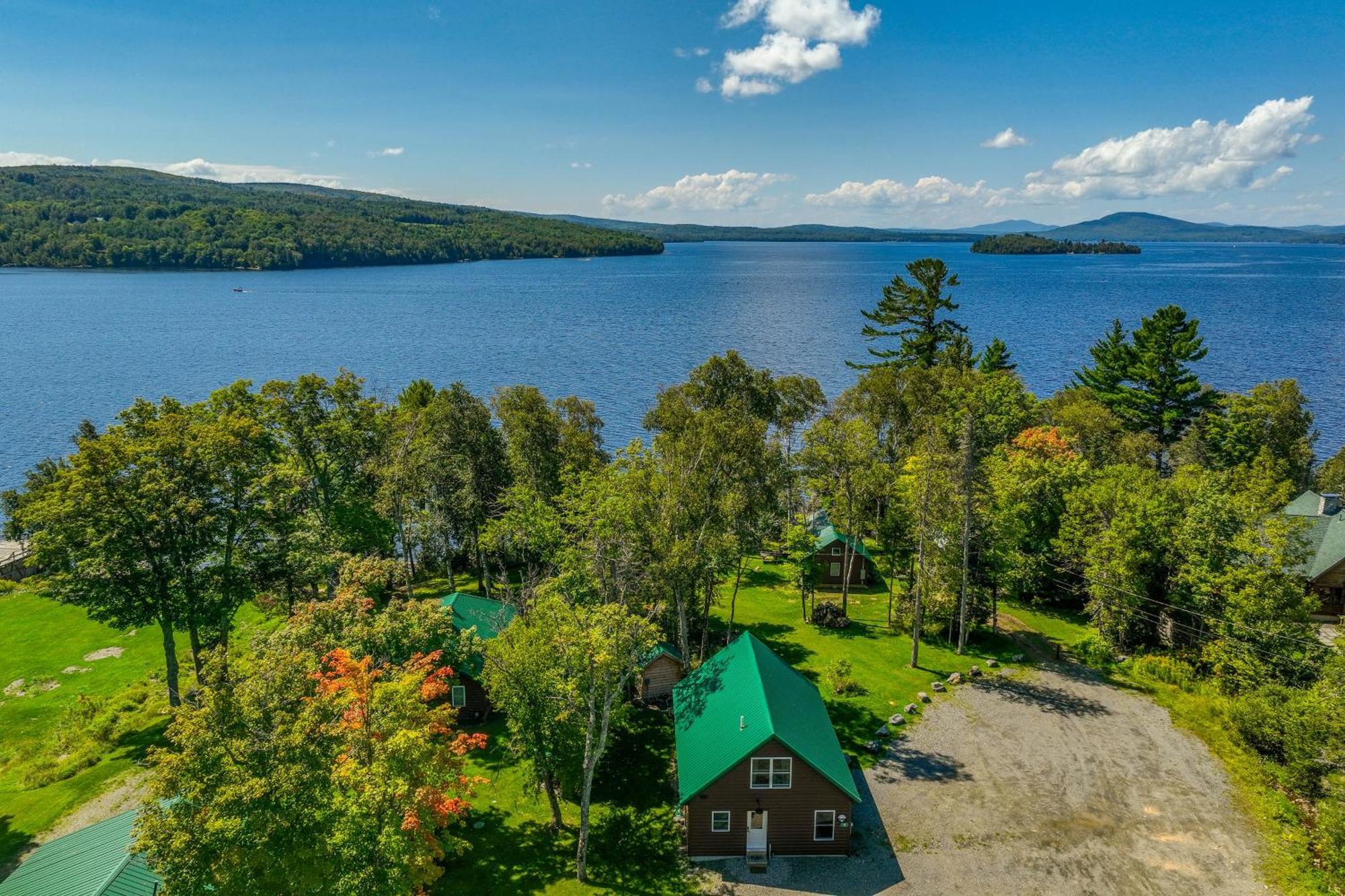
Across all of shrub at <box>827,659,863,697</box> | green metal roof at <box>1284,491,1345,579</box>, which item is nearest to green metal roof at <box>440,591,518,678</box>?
shrub at <box>827,659,863,697</box>

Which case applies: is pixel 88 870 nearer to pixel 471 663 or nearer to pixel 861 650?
pixel 471 663

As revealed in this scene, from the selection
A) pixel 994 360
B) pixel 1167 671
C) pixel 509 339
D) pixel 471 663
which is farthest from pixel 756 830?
pixel 509 339

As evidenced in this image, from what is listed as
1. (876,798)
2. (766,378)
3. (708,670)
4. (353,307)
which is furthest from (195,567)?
(353,307)

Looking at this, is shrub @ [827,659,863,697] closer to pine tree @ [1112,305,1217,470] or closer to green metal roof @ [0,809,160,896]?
green metal roof @ [0,809,160,896]

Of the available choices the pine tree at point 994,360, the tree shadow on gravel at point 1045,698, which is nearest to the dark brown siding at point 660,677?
the tree shadow on gravel at point 1045,698

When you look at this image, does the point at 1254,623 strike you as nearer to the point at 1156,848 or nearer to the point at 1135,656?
the point at 1135,656

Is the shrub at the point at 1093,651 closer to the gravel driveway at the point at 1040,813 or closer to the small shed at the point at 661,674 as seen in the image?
the gravel driveway at the point at 1040,813

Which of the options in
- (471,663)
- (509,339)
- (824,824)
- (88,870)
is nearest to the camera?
(88,870)

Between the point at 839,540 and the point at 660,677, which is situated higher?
the point at 839,540
